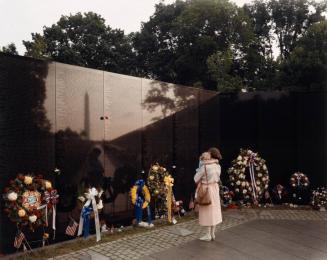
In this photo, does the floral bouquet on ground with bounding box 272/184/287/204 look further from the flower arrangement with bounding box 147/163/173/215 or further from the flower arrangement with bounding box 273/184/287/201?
the flower arrangement with bounding box 147/163/173/215

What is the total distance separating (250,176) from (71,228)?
5.69m

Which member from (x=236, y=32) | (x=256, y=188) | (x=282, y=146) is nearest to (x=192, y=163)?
(x=256, y=188)

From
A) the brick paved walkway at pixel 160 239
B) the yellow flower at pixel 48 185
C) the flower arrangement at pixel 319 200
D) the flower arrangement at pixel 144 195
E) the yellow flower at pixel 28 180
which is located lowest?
the brick paved walkway at pixel 160 239

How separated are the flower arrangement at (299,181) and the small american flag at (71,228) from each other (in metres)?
6.69

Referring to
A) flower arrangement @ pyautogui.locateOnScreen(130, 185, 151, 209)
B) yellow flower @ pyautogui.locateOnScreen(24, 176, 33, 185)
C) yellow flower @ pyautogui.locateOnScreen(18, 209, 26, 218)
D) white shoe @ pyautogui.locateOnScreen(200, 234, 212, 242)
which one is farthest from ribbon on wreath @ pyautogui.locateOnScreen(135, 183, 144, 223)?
yellow flower @ pyautogui.locateOnScreen(18, 209, 26, 218)

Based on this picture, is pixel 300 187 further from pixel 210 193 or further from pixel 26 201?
pixel 26 201

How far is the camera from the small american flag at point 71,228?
7109mm

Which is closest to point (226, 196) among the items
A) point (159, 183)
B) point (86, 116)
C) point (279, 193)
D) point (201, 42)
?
point (279, 193)

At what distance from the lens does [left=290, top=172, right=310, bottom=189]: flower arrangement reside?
35.2 feet

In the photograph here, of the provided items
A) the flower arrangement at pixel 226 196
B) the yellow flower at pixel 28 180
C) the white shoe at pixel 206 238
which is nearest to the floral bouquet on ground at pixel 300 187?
the flower arrangement at pixel 226 196

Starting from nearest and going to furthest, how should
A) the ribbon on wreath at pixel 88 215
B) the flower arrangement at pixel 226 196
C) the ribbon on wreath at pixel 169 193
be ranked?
the ribbon on wreath at pixel 88 215 → the ribbon on wreath at pixel 169 193 → the flower arrangement at pixel 226 196

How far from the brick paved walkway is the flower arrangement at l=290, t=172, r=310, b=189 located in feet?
3.22

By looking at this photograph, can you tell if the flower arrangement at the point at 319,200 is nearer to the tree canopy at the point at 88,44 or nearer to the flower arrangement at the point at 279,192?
the flower arrangement at the point at 279,192

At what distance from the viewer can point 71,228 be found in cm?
714
